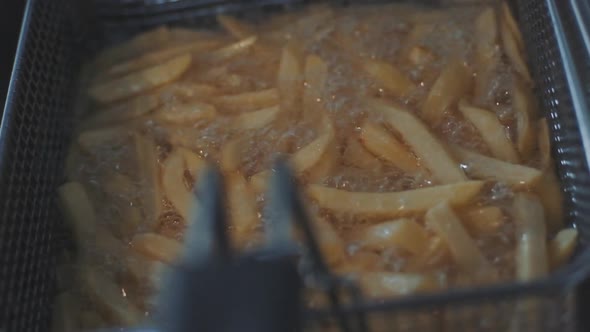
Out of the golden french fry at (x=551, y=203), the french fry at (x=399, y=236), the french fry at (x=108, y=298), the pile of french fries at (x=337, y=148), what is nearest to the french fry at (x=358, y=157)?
the pile of french fries at (x=337, y=148)

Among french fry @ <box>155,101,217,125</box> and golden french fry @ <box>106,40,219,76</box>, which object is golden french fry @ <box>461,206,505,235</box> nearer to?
french fry @ <box>155,101,217,125</box>

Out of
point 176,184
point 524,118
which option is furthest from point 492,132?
point 176,184

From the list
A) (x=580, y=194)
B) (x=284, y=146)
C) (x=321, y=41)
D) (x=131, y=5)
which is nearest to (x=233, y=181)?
(x=284, y=146)

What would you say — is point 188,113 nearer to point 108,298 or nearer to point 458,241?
point 108,298

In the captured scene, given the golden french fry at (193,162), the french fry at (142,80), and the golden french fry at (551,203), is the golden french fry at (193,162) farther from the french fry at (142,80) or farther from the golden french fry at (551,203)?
the golden french fry at (551,203)

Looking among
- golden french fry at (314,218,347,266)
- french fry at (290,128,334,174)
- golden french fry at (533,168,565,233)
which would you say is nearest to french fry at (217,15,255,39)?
french fry at (290,128,334,174)

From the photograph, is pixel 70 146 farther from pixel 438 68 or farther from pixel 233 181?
pixel 438 68
